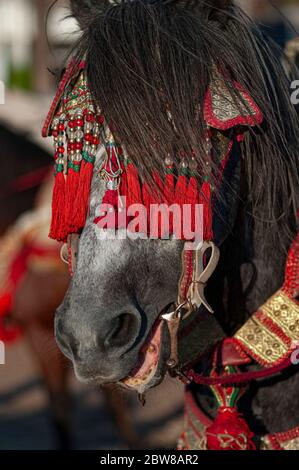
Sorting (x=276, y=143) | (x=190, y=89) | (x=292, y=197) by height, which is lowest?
(x=292, y=197)

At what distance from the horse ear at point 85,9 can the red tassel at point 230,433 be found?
96cm

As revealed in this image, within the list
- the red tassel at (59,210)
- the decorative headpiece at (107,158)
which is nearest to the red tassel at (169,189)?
the decorative headpiece at (107,158)

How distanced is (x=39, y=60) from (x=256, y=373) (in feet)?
49.9

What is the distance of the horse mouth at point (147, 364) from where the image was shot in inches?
66.5

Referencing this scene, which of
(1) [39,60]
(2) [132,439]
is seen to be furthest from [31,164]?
(1) [39,60]

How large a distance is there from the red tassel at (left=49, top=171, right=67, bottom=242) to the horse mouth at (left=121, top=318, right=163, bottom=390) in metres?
0.28

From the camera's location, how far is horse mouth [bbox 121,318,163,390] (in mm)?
1689

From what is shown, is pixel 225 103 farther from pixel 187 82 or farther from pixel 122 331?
pixel 122 331

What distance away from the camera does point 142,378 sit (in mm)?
1696

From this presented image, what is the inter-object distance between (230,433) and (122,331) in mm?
455

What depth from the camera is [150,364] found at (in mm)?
1697

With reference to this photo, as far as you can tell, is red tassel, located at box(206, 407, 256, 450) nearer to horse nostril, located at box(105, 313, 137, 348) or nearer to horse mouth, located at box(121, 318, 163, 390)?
horse mouth, located at box(121, 318, 163, 390)

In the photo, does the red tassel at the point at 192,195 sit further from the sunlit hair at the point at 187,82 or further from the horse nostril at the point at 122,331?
the horse nostril at the point at 122,331
